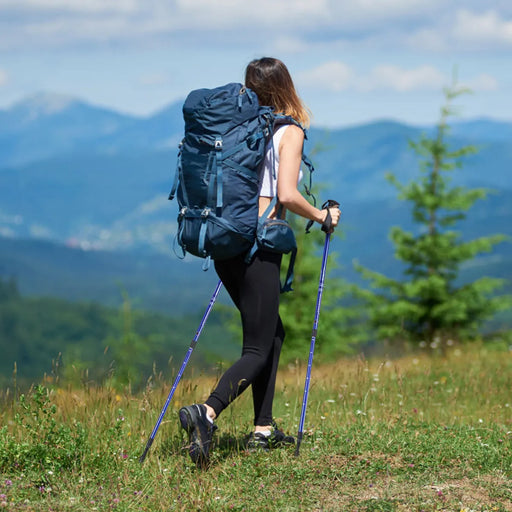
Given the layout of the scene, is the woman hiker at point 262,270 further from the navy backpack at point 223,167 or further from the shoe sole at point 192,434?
the navy backpack at point 223,167

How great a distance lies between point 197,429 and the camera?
382cm

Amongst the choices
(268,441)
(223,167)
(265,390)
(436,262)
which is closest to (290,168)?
(223,167)

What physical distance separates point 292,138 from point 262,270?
29.9 inches

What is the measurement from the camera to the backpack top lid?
3811mm

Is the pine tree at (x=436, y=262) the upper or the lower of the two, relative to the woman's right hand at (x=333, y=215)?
lower

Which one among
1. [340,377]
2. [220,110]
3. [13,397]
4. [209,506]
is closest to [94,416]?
[13,397]

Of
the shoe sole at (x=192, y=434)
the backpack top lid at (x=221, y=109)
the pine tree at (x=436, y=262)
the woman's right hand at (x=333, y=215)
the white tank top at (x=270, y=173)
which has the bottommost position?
the pine tree at (x=436, y=262)

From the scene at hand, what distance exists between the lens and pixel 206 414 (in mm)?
3893

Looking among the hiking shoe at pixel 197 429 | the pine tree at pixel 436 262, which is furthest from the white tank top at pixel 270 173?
the pine tree at pixel 436 262

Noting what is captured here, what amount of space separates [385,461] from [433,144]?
16.6m

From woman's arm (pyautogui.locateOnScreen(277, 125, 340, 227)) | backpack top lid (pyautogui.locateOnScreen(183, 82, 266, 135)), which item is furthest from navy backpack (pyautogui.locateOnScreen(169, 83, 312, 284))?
woman's arm (pyautogui.locateOnScreen(277, 125, 340, 227))

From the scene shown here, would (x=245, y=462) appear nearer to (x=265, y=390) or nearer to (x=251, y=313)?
(x=265, y=390)

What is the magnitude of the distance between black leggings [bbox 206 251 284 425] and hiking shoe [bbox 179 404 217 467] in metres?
0.11

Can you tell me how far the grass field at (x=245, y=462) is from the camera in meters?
3.43
